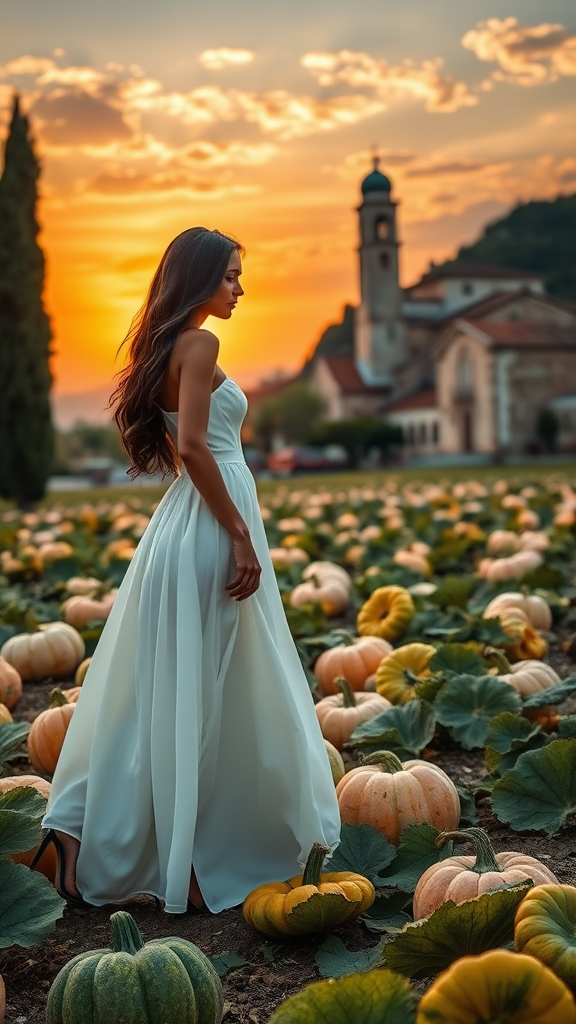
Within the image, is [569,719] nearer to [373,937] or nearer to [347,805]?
[347,805]

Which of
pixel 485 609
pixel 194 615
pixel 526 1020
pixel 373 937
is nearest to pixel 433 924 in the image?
pixel 526 1020

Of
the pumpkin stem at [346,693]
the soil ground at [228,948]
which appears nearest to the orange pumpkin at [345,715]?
the pumpkin stem at [346,693]

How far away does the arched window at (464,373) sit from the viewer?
48.9 m

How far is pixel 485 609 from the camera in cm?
539

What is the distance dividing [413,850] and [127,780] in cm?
70

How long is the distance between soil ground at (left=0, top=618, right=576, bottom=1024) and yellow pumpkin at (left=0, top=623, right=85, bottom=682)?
2373mm

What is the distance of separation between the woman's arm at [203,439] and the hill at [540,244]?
72278 mm

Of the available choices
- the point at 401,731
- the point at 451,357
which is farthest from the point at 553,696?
the point at 451,357

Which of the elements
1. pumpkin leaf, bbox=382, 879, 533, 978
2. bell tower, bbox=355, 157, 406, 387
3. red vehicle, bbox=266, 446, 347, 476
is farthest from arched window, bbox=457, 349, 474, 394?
pumpkin leaf, bbox=382, 879, 533, 978

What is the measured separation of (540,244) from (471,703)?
257ft

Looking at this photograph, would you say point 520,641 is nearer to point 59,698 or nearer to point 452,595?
point 452,595

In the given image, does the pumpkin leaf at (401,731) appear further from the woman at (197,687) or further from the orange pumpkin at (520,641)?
the orange pumpkin at (520,641)

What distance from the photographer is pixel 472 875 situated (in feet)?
7.23

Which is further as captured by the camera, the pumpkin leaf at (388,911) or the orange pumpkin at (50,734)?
the orange pumpkin at (50,734)
